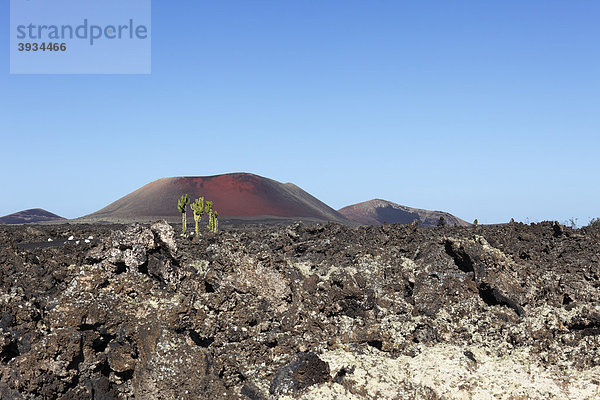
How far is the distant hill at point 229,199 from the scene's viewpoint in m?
113

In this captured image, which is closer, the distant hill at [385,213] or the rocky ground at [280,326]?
the rocky ground at [280,326]

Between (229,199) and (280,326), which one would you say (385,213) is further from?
(280,326)

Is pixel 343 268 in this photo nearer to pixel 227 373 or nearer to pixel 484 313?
pixel 484 313

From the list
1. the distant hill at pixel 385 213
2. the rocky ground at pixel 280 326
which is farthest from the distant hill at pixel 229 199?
the rocky ground at pixel 280 326

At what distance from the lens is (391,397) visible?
44.5 feet

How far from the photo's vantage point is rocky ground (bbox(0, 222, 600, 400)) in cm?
1270

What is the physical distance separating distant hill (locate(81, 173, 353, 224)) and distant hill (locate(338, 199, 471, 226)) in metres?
7.42

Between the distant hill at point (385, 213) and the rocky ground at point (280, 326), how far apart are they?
111m

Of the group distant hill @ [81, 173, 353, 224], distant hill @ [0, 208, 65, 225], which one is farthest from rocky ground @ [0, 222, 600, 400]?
distant hill @ [0, 208, 65, 225]

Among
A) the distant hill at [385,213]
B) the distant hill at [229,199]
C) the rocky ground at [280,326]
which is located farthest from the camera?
the distant hill at [385,213]

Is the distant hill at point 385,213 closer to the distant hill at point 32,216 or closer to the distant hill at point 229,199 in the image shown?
the distant hill at point 229,199

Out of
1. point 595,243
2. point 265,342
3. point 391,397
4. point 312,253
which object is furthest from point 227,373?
point 595,243

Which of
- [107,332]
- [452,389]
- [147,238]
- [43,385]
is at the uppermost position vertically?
[147,238]

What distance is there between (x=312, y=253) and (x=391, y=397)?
12464mm
